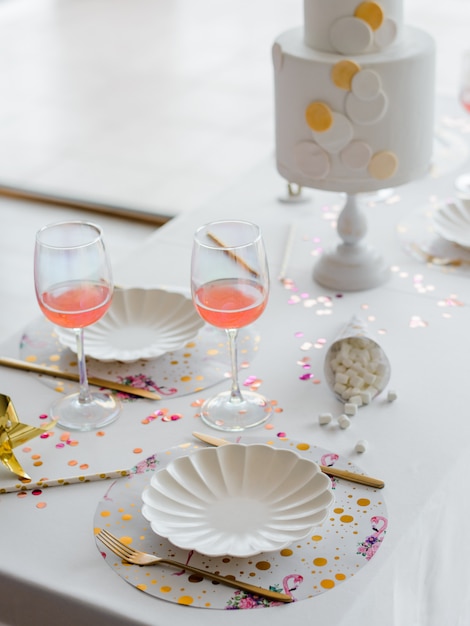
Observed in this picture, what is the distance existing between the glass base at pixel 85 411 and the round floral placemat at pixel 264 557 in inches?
5.6

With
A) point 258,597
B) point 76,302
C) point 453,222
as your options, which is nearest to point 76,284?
point 76,302

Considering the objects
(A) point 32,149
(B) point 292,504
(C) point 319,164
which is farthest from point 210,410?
(A) point 32,149

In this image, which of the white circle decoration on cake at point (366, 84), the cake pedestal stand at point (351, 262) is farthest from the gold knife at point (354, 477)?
the white circle decoration on cake at point (366, 84)

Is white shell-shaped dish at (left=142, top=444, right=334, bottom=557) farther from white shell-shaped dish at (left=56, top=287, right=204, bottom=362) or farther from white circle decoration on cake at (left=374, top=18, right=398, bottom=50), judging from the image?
white circle decoration on cake at (left=374, top=18, right=398, bottom=50)

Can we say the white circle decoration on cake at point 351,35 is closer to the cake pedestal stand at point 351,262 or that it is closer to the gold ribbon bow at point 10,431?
the cake pedestal stand at point 351,262

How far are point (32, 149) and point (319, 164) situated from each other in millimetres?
2699

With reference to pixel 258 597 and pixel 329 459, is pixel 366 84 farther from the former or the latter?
pixel 258 597

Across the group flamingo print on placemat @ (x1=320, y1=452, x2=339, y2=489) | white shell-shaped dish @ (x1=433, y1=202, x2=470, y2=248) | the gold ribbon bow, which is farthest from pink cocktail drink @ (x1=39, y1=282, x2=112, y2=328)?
white shell-shaped dish @ (x1=433, y1=202, x2=470, y2=248)

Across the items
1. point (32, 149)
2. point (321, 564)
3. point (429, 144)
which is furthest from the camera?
point (32, 149)

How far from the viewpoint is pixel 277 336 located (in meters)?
1.50

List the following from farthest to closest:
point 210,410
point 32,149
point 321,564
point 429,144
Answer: point 32,149 → point 429,144 → point 210,410 → point 321,564

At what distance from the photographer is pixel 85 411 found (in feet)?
4.39

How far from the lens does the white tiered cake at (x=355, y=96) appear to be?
1492mm

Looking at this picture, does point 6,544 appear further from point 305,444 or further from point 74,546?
point 305,444
